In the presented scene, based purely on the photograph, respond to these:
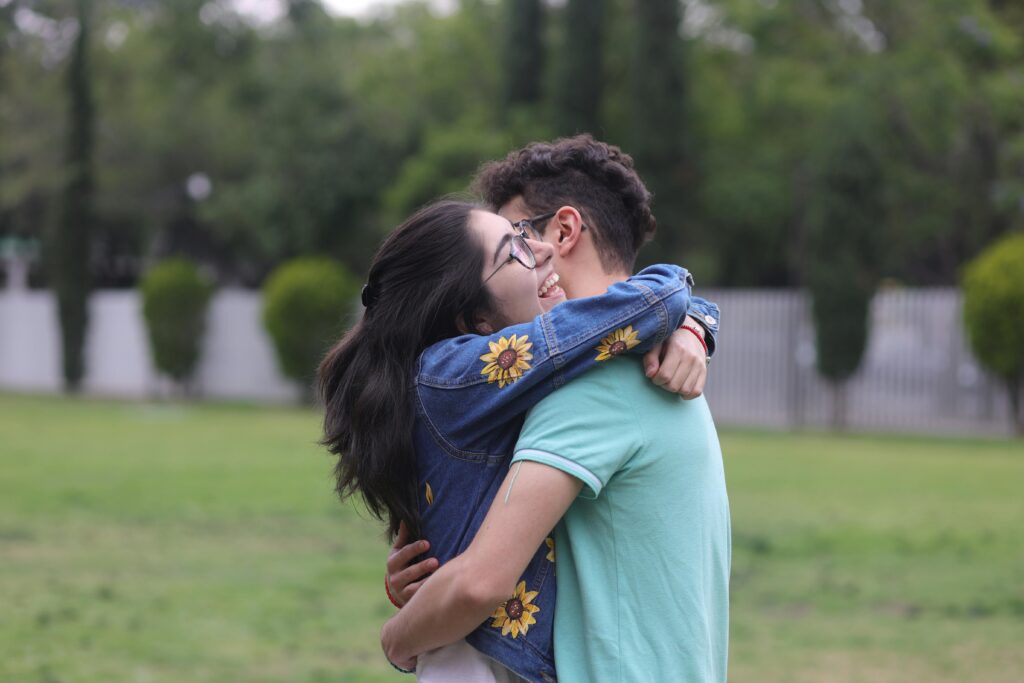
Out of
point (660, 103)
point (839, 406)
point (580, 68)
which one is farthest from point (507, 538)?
point (580, 68)

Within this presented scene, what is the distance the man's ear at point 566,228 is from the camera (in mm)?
2396

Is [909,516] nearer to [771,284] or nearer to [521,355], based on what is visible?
[521,355]

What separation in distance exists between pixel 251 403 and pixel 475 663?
24694mm

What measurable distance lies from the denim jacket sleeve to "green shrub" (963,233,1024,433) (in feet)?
57.7

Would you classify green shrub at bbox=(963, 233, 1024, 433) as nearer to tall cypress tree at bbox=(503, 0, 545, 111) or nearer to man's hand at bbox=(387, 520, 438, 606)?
tall cypress tree at bbox=(503, 0, 545, 111)

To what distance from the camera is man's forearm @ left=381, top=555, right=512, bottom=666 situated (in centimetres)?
192

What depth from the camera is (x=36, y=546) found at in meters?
8.58

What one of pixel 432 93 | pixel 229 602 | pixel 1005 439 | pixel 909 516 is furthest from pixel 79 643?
pixel 432 93

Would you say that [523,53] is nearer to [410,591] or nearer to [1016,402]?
[1016,402]

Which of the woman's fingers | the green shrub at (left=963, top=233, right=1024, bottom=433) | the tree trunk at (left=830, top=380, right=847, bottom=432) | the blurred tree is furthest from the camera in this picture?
the tree trunk at (left=830, top=380, right=847, bottom=432)

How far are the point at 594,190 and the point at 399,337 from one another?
1.77ft

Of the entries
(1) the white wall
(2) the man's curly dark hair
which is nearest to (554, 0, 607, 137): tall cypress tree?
(1) the white wall

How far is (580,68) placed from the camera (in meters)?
25.4

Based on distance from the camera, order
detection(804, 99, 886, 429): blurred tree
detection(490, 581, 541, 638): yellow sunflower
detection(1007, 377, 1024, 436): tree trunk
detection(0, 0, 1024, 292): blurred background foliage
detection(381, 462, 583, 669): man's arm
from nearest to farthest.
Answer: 1. detection(381, 462, 583, 669): man's arm
2. detection(490, 581, 541, 638): yellow sunflower
3. detection(1007, 377, 1024, 436): tree trunk
4. detection(804, 99, 886, 429): blurred tree
5. detection(0, 0, 1024, 292): blurred background foliage
